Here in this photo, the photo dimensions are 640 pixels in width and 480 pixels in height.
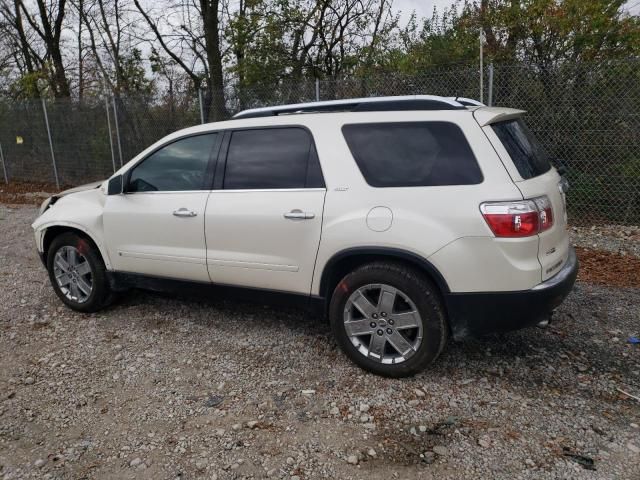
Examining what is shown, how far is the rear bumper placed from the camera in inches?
119

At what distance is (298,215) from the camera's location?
11.4ft

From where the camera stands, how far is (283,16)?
11.8 m

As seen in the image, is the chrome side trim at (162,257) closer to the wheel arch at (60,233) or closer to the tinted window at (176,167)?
the wheel arch at (60,233)

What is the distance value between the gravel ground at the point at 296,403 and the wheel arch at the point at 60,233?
628mm

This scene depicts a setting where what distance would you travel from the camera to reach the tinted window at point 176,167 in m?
4.05

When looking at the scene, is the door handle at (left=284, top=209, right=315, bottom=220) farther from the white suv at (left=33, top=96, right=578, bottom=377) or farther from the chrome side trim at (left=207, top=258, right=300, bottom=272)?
the chrome side trim at (left=207, top=258, right=300, bottom=272)

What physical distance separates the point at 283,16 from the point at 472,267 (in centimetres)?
1049

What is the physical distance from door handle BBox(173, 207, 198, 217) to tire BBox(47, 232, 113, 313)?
1.10 meters

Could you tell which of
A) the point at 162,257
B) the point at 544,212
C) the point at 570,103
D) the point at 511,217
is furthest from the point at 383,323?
the point at 570,103

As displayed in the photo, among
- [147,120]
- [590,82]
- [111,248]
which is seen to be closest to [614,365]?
[111,248]

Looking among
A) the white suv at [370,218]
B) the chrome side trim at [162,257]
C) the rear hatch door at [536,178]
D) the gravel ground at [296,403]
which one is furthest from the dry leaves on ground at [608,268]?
the chrome side trim at [162,257]

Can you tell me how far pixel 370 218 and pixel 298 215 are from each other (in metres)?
0.53

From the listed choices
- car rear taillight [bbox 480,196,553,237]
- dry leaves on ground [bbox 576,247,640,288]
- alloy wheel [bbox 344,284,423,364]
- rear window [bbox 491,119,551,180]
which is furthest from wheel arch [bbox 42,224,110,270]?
dry leaves on ground [bbox 576,247,640,288]

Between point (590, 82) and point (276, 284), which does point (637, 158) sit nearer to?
point (590, 82)
